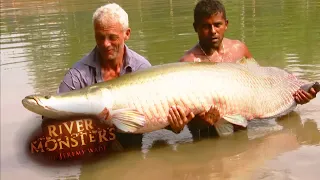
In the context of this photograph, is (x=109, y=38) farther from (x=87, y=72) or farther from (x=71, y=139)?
(x=71, y=139)

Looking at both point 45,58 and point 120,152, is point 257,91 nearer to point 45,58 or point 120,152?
point 120,152

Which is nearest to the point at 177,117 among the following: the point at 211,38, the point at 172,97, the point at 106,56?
the point at 172,97

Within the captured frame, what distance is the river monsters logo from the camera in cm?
338

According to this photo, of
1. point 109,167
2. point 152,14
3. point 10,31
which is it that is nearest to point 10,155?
point 109,167

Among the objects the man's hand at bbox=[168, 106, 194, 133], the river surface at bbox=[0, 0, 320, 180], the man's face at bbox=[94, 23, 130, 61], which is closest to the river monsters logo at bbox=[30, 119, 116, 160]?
the river surface at bbox=[0, 0, 320, 180]

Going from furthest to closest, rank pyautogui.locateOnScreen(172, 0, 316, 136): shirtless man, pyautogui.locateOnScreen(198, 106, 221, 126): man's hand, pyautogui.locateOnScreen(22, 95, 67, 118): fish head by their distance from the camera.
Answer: pyautogui.locateOnScreen(172, 0, 316, 136): shirtless man, pyautogui.locateOnScreen(198, 106, 221, 126): man's hand, pyautogui.locateOnScreen(22, 95, 67, 118): fish head

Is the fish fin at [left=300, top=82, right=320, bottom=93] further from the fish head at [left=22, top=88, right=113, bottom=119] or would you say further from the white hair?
the fish head at [left=22, top=88, right=113, bottom=119]

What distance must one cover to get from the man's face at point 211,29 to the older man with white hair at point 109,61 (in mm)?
626

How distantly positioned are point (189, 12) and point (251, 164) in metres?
8.79

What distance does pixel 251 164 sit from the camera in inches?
134

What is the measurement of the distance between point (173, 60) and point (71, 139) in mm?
3366

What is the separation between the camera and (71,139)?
3.55 m

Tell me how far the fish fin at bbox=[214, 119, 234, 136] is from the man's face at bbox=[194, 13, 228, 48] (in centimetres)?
78

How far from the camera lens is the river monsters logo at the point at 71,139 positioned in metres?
3.38
